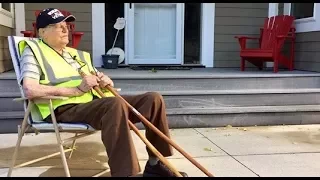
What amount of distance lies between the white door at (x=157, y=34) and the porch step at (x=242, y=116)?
203cm

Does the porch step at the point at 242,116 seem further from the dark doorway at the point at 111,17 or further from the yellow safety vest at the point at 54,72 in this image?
the dark doorway at the point at 111,17

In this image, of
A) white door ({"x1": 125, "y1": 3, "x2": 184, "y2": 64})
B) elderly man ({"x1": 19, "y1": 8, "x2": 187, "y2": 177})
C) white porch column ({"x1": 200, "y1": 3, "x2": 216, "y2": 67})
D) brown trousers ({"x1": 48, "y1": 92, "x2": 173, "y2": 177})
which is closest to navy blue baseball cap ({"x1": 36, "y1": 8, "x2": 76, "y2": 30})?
elderly man ({"x1": 19, "y1": 8, "x2": 187, "y2": 177})

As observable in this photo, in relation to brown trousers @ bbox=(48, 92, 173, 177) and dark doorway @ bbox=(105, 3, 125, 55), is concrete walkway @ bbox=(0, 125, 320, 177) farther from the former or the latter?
dark doorway @ bbox=(105, 3, 125, 55)

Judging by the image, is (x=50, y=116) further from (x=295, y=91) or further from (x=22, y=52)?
(x=295, y=91)

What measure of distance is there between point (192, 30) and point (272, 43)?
4.22ft

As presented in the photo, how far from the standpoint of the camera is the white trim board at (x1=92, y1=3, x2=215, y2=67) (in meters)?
5.55

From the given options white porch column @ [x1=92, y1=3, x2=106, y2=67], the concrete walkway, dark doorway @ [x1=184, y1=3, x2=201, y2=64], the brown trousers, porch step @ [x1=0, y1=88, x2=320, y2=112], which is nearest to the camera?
the brown trousers

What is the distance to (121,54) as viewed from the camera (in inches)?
228

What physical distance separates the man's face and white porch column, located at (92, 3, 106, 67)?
118 inches

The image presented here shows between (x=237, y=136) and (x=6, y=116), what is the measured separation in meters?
2.20

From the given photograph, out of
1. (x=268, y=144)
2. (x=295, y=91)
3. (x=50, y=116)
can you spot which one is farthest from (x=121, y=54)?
(x=50, y=116)

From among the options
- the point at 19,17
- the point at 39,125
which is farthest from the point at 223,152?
the point at 19,17

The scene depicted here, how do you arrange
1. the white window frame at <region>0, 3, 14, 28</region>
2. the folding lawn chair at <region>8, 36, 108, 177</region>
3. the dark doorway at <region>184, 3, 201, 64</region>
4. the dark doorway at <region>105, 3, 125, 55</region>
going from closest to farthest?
the folding lawn chair at <region>8, 36, 108, 177</region>, the white window frame at <region>0, 3, 14, 28</region>, the dark doorway at <region>105, 3, 125, 55</region>, the dark doorway at <region>184, 3, 201, 64</region>

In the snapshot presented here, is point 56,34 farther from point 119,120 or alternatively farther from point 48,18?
point 119,120
